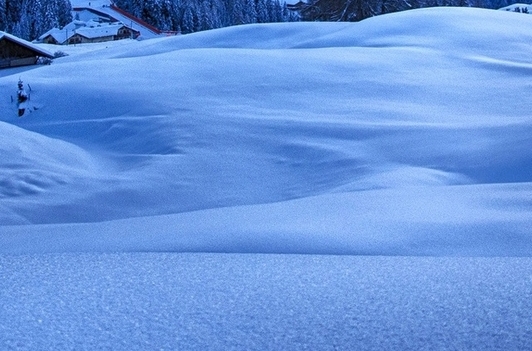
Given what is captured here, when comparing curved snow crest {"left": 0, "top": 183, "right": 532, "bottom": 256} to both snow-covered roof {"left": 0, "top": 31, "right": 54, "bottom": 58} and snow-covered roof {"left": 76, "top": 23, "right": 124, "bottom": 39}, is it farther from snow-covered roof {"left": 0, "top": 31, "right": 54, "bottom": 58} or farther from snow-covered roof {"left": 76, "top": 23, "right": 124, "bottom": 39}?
snow-covered roof {"left": 76, "top": 23, "right": 124, "bottom": 39}

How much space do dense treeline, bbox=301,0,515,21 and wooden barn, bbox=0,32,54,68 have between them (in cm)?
623

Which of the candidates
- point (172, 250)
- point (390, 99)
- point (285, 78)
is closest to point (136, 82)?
point (285, 78)

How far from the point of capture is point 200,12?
90.1 ft

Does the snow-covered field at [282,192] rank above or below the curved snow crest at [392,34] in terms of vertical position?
below

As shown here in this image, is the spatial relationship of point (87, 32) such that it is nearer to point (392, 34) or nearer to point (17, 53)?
point (17, 53)

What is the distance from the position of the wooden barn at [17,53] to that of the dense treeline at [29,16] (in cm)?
1312

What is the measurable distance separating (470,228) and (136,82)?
478 centimetres

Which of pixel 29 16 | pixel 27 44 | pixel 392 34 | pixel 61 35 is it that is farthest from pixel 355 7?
pixel 29 16

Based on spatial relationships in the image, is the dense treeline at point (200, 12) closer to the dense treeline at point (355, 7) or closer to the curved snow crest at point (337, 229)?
the dense treeline at point (355, 7)

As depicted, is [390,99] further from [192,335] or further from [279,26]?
[192,335]

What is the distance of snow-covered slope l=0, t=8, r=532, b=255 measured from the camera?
9.43ft

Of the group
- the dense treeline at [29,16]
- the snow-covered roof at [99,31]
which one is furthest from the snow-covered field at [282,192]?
the dense treeline at [29,16]

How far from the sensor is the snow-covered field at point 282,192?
5.90 feet

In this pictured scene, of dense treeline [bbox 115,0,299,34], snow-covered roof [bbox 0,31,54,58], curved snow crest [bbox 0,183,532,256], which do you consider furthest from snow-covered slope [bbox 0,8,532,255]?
dense treeline [bbox 115,0,299,34]
